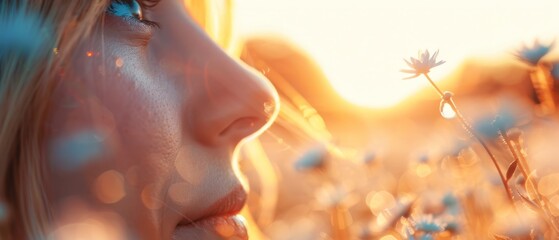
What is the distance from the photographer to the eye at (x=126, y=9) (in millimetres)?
1756

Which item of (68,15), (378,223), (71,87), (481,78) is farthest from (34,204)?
(481,78)

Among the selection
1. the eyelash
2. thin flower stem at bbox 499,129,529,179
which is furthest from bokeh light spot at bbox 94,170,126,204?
thin flower stem at bbox 499,129,529,179

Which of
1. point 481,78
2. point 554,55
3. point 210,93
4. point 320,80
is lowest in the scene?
point 320,80

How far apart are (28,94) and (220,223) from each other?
527mm

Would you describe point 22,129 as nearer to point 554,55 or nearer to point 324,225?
point 554,55

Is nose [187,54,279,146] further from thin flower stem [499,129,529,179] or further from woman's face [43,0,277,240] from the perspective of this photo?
thin flower stem [499,129,529,179]

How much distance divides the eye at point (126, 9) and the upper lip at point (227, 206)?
444 mm

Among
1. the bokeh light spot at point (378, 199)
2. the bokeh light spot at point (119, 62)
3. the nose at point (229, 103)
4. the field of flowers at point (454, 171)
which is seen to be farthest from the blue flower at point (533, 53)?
the bokeh light spot at point (378, 199)

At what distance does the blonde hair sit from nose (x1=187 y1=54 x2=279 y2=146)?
0.32 meters

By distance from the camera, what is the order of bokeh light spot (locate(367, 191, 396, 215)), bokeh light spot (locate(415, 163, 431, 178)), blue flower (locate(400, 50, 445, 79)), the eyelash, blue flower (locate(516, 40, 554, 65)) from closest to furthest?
1. blue flower (locate(400, 50, 445, 79))
2. blue flower (locate(516, 40, 554, 65))
3. the eyelash
4. bokeh light spot (locate(367, 191, 396, 215))
5. bokeh light spot (locate(415, 163, 431, 178))

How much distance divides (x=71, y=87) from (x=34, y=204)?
0.76 ft

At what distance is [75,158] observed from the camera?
4.92 feet

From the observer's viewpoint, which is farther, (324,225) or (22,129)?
(324,225)

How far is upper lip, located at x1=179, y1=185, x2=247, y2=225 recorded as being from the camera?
67.6 inches
